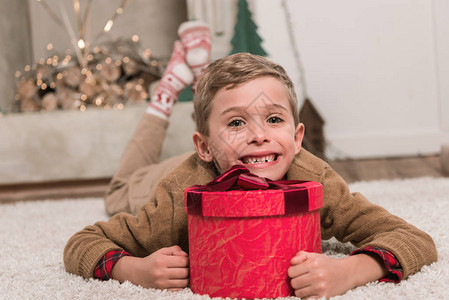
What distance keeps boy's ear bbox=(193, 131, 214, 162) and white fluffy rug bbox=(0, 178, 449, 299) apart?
0.72 feet

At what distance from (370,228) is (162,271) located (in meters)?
0.33

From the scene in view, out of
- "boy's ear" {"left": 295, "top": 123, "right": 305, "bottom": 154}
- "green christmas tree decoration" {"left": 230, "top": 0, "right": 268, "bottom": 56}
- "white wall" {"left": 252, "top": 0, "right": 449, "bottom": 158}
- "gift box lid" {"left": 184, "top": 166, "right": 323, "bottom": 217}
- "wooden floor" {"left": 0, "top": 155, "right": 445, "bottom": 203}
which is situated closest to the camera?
"gift box lid" {"left": 184, "top": 166, "right": 323, "bottom": 217}

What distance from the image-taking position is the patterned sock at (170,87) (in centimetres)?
151

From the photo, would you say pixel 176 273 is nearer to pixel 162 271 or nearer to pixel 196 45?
pixel 162 271

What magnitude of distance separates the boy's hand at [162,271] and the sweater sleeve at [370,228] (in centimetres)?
26

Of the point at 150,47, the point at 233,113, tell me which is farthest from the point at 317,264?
the point at 150,47

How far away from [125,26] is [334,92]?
1349 mm

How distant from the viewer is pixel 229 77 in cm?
71

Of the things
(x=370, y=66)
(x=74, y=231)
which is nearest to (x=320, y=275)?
(x=74, y=231)

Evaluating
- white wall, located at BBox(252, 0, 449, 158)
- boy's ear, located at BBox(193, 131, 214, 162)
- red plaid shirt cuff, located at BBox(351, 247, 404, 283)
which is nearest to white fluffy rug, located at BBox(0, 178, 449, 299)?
red plaid shirt cuff, located at BBox(351, 247, 404, 283)

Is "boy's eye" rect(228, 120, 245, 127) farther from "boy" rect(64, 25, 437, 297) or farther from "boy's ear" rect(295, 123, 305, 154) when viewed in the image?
"boy's ear" rect(295, 123, 305, 154)

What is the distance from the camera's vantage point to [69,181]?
2.22m

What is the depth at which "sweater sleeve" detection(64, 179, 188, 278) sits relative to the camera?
771 millimetres

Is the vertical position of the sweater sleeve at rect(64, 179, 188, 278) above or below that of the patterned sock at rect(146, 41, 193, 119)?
below
